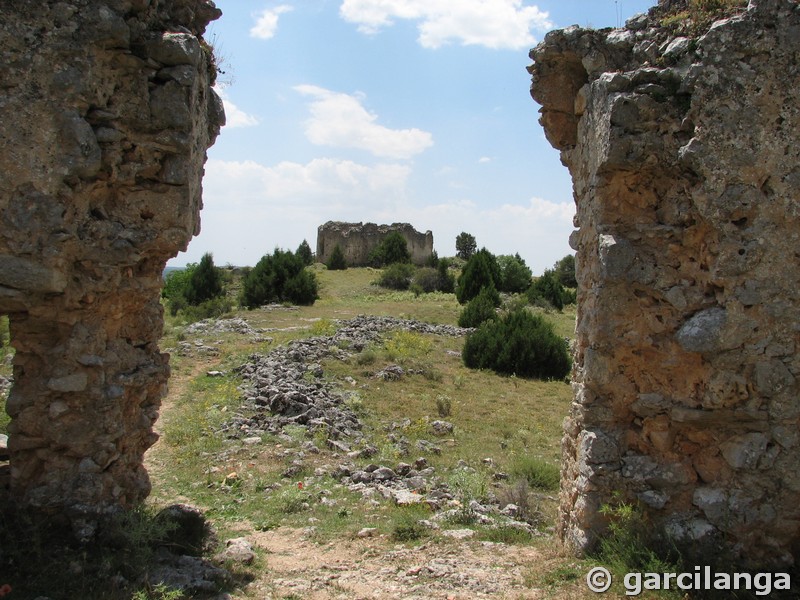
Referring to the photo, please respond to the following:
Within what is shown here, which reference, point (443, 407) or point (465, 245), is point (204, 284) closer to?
point (443, 407)

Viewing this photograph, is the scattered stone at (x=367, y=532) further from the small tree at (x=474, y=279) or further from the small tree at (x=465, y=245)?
the small tree at (x=465, y=245)

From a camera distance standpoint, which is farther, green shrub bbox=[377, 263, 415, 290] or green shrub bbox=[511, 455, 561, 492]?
green shrub bbox=[377, 263, 415, 290]

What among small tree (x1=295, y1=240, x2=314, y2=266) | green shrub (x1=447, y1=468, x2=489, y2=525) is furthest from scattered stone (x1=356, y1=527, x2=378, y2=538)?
small tree (x1=295, y1=240, x2=314, y2=266)

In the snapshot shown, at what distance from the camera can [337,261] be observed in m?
38.8

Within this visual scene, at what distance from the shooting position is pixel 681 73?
176 inches

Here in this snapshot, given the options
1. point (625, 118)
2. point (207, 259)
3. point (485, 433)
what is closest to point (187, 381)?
point (485, 433)

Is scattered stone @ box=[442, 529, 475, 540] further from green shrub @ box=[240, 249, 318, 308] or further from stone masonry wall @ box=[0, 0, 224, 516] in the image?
green shrub @ box=[240, 249, 318, 308]

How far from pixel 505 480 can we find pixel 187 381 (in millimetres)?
6652

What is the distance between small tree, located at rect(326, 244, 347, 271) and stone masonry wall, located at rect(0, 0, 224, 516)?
3347cm

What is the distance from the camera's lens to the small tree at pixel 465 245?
52.2 metres

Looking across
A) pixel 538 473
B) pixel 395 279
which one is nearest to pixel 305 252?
pixel 395 279

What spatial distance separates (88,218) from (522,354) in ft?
39.3

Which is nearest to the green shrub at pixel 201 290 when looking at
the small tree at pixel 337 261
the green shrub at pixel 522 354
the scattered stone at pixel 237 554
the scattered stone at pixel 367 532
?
the green shrub at pixel 522 354

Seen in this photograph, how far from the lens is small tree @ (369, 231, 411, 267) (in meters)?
39.0
